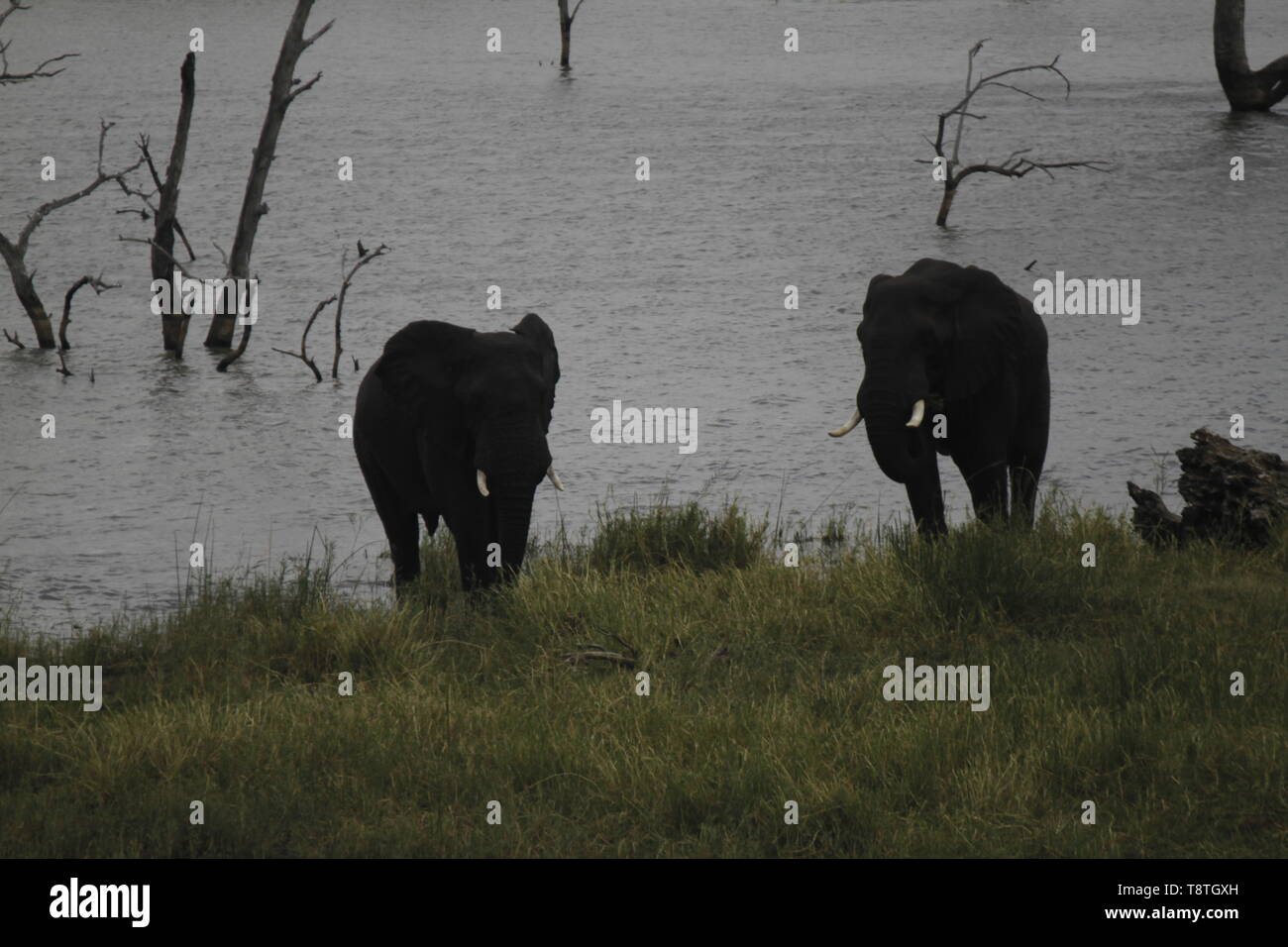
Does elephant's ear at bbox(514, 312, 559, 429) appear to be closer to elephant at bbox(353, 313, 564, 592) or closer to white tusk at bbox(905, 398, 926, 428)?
elephant at bbox(353, 313, 564, 592)

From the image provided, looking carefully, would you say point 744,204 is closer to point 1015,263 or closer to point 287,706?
point 1015,263

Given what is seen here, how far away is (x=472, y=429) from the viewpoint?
9172mm

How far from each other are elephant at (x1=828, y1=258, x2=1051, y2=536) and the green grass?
0.45 metres

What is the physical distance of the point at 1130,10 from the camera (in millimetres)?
51656

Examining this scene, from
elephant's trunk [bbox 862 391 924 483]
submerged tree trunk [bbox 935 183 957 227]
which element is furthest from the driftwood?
submerged tree trunk [bbox 935 183 957 227]

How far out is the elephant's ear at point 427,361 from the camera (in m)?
9.22

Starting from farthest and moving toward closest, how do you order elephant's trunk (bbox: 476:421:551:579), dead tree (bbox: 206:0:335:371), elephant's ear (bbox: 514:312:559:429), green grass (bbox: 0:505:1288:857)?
1. dead tree (bbox: 206:0:335:371)
2. elephant's ear (bbox: 514:312:559:429)
3. elephant's trunk (bbox: 476:421:551:579)
4. green grass (bbox: 0:505:1288:857)

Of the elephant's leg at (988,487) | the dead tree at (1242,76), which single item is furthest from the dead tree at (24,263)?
the dead tree at (1242,76)

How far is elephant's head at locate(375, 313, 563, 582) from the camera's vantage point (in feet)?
29.5

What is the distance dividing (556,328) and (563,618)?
11.5 metres

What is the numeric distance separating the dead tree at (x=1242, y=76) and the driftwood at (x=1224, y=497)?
76.4 feet

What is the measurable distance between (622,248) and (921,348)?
15.6 m

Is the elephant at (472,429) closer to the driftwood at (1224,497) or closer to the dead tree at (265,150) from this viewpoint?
the driftwood at (1224,497)

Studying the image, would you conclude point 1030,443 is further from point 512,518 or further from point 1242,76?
point 1242,76
